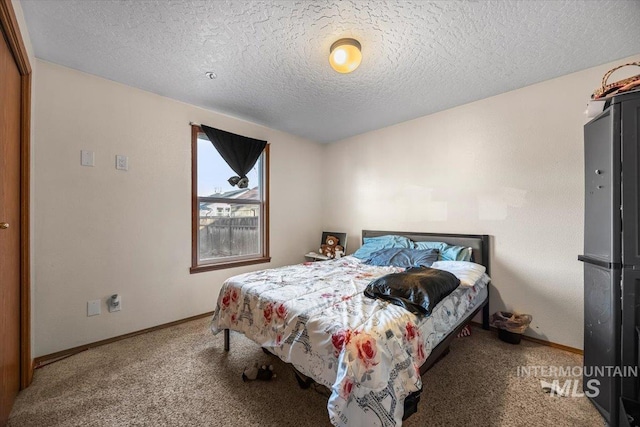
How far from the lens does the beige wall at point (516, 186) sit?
2.16 m

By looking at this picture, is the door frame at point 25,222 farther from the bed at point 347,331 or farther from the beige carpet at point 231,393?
the bed at point 347,331

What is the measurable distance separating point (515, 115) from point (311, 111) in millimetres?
2104

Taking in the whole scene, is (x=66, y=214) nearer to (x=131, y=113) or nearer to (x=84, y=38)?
(x=131, y=113)

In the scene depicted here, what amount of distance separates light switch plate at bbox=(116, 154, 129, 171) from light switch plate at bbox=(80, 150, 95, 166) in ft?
0.57

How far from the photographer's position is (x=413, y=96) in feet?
8.49

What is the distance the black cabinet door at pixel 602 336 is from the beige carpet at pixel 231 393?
0.36 ft

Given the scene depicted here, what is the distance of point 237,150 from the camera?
10.3ft

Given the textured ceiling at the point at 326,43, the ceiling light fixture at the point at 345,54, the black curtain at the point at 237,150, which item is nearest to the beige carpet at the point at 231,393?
the black curtain at the point at 237,150

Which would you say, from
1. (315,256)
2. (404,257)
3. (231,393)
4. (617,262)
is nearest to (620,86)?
(617,262)

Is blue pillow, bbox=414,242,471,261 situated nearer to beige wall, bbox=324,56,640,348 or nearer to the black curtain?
beige wall, bbox=324,56,640,348

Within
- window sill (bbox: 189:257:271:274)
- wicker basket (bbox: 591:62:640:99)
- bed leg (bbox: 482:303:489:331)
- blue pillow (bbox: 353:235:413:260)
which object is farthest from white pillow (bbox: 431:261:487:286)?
window sill (bbox: 189:257:271:274)

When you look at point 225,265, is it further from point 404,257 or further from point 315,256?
point 404,257

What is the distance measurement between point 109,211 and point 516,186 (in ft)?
12.8

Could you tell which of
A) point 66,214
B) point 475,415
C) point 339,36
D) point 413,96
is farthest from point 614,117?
point 66,214
